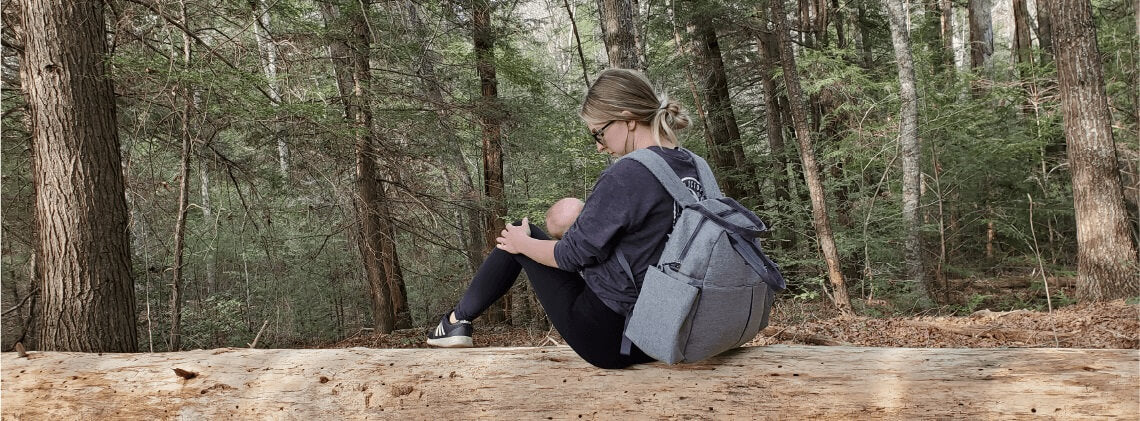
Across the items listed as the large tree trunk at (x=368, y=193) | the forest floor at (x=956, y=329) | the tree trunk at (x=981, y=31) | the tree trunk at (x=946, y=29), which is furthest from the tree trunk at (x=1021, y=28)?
the large tree trunk at (x=368, y=193)

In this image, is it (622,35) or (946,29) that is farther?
(946,29)

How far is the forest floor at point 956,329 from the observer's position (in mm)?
5723

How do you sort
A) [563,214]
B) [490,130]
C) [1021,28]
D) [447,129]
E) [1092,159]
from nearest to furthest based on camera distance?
[563,214], [1092,159], [447,129], [490,130], [1021,28]

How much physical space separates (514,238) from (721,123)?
10297mm

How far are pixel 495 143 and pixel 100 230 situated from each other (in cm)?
663

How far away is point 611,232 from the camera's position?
2.33 meters

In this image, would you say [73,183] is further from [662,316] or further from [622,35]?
[622,35]

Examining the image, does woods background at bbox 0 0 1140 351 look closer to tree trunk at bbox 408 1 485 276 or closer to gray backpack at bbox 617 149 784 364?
tree trunk at bbox 408 1 485 276

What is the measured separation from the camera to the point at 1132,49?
10.2 metres

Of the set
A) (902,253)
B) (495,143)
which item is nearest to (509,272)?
(495,143)

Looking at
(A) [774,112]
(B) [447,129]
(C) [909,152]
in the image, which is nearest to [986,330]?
(C) [909,152]

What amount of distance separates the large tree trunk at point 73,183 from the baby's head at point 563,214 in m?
3.24

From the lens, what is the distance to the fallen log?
2.26 metres

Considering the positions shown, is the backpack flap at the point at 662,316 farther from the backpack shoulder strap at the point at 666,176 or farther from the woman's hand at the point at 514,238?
the woman's hand at the point at 514,238
